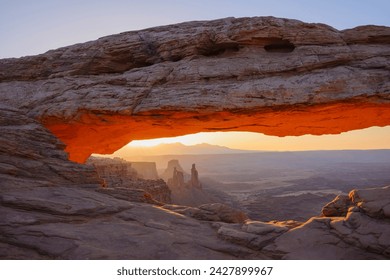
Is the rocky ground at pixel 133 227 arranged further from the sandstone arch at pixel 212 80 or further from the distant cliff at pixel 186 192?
the distant cliff at pixel 186 192

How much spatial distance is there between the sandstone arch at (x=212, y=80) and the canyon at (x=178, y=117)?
2.5 inches

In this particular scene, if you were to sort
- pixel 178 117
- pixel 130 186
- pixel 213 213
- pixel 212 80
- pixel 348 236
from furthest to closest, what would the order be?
1. pixel 130 186
2. pixel 178 117
3. pixel 212 80
4. pixel 213 213
5. pixel 348 236

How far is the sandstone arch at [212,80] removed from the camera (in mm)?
12734

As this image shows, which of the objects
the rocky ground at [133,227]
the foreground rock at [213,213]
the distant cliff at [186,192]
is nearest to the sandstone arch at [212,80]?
the rocky ground at [133,227]

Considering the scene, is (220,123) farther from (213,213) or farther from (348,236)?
(348,236)

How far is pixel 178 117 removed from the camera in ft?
47.4

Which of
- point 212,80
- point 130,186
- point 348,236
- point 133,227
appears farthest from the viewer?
point 130,186

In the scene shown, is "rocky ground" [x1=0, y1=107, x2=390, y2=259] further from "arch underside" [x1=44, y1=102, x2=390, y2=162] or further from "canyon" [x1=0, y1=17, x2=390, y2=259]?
"arch underside" [x1=44, y1=102, x2=390, y2=162]

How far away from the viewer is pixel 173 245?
802 centimetres

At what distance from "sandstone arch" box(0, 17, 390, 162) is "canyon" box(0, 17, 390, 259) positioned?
63 mm

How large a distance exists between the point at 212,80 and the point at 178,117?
266cm

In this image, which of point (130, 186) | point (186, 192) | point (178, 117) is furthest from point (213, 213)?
point (186, 192)

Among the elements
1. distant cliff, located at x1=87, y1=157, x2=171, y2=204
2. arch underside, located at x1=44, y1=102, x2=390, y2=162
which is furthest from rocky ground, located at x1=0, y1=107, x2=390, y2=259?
arch underside, located at x1=44, y1=102, x2=390, y2=162

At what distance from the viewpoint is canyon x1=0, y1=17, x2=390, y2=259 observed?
8195 mm
